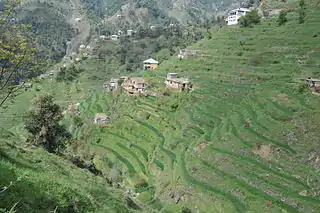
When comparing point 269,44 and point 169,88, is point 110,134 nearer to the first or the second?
point 169,88

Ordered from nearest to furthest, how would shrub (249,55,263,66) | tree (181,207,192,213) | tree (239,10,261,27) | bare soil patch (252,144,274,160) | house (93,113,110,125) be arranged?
tree (181,207,192,213), bare soil patch (252,144,274,160), shrub (249,55,263,66), house (93,113,110,125), tree (239,10,261,27)

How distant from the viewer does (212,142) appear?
1275 inches

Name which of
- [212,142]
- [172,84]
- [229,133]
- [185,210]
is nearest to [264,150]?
[229,133]

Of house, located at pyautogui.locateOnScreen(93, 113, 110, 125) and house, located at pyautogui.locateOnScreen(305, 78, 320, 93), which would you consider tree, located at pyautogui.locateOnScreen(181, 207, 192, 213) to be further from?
house, located at pyautogui.locateOnScreen(93, 113, 110, 125)

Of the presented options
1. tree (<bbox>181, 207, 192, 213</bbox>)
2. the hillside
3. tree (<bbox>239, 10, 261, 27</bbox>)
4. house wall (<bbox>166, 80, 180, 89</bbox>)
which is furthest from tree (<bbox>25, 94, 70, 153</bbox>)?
tree (<bbox>239, 10, 261, 27</bbox>)

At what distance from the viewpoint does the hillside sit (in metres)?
15.4

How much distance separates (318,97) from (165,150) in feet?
54.9

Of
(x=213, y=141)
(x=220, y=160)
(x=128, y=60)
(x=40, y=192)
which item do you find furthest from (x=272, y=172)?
(x=128, y=60)

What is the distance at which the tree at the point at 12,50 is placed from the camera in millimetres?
9305

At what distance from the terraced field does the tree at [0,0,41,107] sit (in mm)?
17812

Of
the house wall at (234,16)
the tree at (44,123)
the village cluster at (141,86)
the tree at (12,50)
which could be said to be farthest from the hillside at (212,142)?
the house wall at (234,16)

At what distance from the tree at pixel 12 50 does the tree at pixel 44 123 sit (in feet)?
56.7

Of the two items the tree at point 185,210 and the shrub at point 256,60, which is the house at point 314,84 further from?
the tree at point 185,210

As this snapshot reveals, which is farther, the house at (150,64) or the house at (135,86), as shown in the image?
the house at (150,64)
